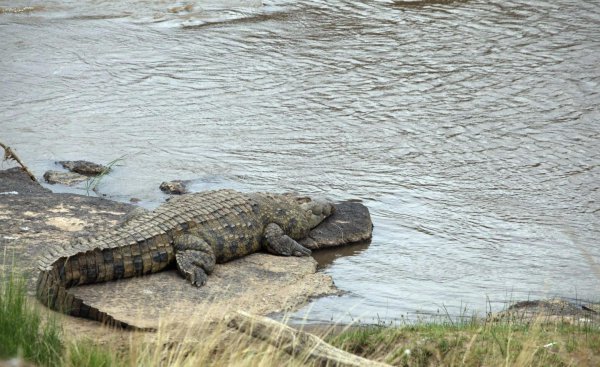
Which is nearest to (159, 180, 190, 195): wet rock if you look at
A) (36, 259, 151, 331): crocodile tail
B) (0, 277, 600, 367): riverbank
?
(36, 259, 151, 331): crocodile tail

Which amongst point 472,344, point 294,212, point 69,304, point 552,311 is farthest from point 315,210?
point 472,344

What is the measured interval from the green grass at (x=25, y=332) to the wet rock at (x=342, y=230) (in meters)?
3.66

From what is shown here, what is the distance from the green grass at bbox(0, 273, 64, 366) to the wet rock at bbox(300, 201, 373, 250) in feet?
12.0

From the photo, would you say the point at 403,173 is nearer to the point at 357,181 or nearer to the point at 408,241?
the point at 357,181

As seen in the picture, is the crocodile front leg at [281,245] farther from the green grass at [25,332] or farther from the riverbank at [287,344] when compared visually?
the green grass at [25,332]

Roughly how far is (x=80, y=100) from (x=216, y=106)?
5.80 ft

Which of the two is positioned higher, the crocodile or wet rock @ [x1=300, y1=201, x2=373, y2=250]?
the crocodile

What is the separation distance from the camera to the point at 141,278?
727 cm

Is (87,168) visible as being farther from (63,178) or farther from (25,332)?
(25,332)

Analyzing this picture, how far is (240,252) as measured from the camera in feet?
26.7

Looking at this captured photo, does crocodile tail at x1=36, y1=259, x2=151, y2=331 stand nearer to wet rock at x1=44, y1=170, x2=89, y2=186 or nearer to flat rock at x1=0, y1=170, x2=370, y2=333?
flat rock at x1=0, y1=170, x2=370, y2=333

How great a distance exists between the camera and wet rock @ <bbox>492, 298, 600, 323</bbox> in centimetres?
673

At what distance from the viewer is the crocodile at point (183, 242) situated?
6.59 meters

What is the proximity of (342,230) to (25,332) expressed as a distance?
415cm
